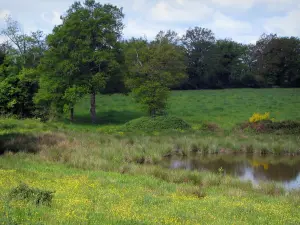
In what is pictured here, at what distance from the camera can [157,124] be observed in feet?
100

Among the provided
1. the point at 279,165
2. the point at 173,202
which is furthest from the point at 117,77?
the point at 173,202

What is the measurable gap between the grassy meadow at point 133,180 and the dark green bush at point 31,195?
1.8 inches

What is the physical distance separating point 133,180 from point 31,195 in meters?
5.41

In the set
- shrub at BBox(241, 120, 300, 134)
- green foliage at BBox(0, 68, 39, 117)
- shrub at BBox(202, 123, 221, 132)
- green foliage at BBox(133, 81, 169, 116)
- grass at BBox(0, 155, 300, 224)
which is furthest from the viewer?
green foliage at BBox(0, 68, 39, 117)

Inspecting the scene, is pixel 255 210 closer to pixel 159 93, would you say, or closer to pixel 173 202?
pixel 173 202

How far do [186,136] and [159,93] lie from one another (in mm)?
7680

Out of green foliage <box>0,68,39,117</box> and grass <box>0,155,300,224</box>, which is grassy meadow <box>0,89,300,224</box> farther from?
green foliage <box>0,68,39,117</box>

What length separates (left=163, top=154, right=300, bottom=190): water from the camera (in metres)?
19.3

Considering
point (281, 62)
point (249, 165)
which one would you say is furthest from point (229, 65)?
point (249, 165)

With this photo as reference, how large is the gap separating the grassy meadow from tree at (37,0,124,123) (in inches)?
164

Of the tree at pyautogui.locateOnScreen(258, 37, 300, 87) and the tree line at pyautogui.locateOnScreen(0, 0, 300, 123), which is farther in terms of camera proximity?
the tree at pyautogui.locateOnScreen(258, 37, 300, 87)

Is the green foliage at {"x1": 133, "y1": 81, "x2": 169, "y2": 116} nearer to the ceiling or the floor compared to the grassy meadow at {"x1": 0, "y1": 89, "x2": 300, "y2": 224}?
nearer to the ceiling

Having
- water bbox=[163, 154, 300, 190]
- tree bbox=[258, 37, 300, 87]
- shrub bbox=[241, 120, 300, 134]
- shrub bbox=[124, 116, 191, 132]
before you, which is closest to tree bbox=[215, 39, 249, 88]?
tree bbox=[258, 37, 300, 87]

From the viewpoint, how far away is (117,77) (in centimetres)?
3684
